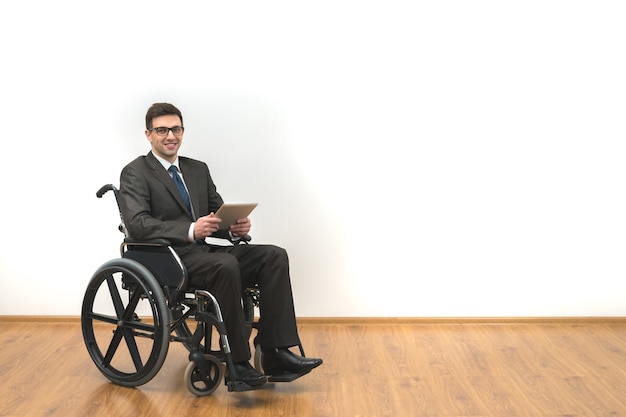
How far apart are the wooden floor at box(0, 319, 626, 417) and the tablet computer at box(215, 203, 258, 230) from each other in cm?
71

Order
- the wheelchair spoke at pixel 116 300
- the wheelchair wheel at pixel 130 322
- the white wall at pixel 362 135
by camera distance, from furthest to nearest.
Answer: the white wall at pixel 362 135
the wheelchair spoke at pixel 116 300
the wheelchair wheel at pixel 130 322

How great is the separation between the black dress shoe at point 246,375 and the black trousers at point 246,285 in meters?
0.03

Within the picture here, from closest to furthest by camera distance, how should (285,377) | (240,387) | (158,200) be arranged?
(240,387)
(285,377)
(158,200)

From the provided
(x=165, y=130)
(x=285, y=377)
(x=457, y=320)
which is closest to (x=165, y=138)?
(x=165, y=130)

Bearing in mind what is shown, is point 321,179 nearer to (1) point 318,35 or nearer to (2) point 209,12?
(1) point 318,35

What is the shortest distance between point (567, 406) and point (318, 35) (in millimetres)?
2238

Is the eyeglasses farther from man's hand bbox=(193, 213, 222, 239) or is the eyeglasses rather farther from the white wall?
the white wall

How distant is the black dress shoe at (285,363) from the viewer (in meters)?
3.52

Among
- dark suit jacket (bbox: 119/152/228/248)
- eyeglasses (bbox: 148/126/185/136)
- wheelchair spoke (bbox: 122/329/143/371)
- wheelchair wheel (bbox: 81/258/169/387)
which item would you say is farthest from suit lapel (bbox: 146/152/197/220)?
wheelchair spoke (bbox: 122/329/143/371)

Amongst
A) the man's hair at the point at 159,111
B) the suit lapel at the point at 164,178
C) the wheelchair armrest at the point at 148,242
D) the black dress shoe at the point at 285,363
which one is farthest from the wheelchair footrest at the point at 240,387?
the man's hair at the point at 159,111

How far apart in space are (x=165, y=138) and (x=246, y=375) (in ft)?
3.59

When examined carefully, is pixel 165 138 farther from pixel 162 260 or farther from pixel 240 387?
pixel 240 387

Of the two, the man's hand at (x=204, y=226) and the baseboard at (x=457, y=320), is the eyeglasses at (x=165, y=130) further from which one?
the baseboard at (x=457, y=320)

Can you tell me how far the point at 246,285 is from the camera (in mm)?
3709
